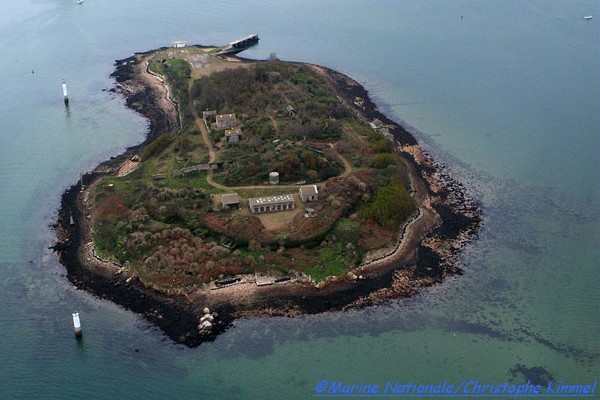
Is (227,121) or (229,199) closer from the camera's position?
(229,199)

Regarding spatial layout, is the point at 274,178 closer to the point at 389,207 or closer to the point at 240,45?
the point at 389,207

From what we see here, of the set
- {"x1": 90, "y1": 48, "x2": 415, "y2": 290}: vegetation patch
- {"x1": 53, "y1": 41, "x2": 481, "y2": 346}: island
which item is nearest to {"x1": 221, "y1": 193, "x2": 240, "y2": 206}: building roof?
{"x1": 53, "y1": 41, "x2": 481, "y2": 346}: island

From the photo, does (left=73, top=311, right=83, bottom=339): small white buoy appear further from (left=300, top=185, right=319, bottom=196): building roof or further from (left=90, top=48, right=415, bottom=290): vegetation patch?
(left=300, top=185, right=319, bottom=196): building roof

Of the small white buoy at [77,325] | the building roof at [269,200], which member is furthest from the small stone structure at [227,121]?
the small white buoy at [77,325]

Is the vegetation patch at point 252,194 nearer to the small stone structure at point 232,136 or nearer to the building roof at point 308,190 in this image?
the small stone structure at point 232,136

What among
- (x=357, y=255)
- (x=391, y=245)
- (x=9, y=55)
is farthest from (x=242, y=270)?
(x=9, y=55)

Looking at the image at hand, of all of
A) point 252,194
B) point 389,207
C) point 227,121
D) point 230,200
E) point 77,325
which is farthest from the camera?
point 227,121

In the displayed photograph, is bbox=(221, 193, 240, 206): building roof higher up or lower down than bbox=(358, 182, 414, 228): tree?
higher up

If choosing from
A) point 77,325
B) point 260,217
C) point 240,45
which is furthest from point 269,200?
point 240,45
